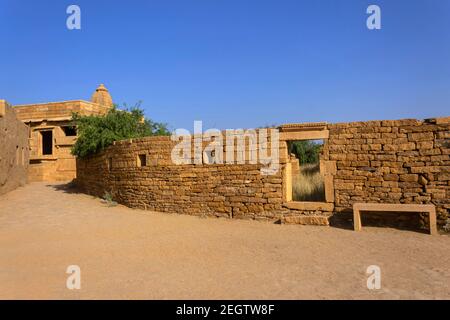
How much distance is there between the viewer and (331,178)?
8.56m

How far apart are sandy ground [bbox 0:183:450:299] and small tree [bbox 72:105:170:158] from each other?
4741mm

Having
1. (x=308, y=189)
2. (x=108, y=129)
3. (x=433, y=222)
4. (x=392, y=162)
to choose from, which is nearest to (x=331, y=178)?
(x=392, y=162)

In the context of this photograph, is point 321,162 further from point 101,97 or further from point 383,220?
point 101,97

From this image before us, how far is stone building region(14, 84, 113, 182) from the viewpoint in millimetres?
21391

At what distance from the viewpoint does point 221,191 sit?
32.4ft

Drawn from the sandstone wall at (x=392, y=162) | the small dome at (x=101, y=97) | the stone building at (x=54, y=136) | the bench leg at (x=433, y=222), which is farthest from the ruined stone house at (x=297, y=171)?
the small dome at (x=101, y=97)

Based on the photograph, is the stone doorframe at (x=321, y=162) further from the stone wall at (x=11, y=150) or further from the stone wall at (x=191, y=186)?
the stone wall at (x=11, y=150)

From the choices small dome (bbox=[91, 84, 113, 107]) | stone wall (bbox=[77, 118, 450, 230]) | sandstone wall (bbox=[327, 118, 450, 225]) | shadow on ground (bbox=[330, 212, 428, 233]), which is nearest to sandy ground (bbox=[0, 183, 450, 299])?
shadow on ground (bbox=[330, 212, 428, 233])

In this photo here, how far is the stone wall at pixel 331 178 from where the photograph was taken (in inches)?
304

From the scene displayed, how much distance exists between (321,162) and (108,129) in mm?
9072

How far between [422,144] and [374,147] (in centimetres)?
97

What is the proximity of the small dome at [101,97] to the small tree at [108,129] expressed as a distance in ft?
31.1

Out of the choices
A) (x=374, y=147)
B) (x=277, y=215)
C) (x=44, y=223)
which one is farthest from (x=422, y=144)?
(x=44, y=223)

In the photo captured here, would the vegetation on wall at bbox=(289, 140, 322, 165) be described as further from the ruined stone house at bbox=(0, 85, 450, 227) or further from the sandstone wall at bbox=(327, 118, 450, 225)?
the sandstone wall at bbox=(327, 118, 450, 225)
